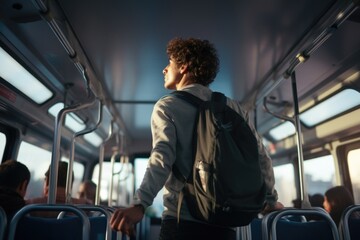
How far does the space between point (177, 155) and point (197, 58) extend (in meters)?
0.48

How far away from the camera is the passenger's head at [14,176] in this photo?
2.69 m

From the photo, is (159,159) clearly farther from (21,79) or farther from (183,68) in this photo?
(21,79)

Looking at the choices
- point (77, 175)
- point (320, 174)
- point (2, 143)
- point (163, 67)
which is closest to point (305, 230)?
point (163, 67)

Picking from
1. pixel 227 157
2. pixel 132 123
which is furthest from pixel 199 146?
pixel 132 123

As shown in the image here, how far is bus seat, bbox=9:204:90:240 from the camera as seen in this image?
1838 millimetres

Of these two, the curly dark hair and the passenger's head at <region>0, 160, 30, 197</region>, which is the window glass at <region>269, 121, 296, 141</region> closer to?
the passenger's head at <region>0, 160, 30, 197</region>

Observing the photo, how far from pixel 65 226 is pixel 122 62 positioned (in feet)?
6.10

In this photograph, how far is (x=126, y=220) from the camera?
109 cm

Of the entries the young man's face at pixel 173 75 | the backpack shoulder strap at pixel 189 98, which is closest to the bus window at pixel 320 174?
the young man's face at pixel 173 75

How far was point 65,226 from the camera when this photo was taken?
2006 mm

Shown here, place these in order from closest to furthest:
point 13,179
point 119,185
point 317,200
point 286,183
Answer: point 13,179, point 317,200, point 286,183, point 119,185

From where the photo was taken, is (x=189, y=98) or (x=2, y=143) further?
(x=2, y=143)

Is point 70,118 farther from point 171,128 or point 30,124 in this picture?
point 171,128

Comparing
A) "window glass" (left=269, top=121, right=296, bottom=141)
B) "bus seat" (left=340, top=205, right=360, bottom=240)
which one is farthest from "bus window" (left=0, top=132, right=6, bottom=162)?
"window glass" (left=269, top=121, right=296, bottom=141)
